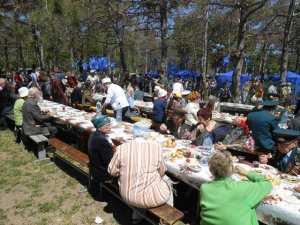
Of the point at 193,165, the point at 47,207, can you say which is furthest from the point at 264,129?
the point at 47,207

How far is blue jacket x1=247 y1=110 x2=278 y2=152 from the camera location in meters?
5.64

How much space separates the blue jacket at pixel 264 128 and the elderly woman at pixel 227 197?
9.68ft

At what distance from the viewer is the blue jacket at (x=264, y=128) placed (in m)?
5.64

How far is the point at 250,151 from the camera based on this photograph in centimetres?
579

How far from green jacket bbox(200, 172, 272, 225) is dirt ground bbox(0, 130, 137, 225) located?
202 cm

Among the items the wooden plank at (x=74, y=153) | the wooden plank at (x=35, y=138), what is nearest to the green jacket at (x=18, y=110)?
the wooden plank at (x=35, y=138)

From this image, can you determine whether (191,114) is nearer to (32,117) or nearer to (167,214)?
(32,117)

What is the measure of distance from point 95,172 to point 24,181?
1.94 meters

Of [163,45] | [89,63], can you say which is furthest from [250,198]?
[89,63]

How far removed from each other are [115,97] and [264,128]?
15.3 ft

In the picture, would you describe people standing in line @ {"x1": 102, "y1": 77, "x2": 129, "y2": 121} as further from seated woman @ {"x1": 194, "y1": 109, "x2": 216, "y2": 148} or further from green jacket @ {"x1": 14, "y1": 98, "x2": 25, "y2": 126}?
seated woman @ {"x1": 194, "y1": 109, "x2": 216, "y2": 148}

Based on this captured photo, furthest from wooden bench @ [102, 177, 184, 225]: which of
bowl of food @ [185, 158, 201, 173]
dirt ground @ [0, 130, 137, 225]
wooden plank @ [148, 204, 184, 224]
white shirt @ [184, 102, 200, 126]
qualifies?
white shirt @ [184, 102, 200, 126]

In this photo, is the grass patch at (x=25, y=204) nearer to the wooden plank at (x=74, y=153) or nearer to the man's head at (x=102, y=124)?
the wooden plank at (x=74, y=153)

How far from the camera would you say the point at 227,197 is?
2725 millimetres
